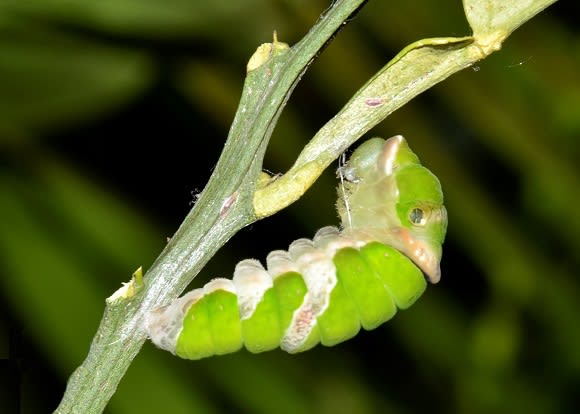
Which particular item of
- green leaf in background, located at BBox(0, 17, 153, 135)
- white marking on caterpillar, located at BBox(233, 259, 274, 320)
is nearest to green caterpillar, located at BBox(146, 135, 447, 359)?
white marking on caterpillar, located at BBox(233, 259, 274, 320)

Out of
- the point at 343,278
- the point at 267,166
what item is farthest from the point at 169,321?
the point at 267,166

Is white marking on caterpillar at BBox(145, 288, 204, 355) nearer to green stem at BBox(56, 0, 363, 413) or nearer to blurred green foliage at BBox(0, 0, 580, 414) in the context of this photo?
green stem at BBox(56, 0, 363, 413)

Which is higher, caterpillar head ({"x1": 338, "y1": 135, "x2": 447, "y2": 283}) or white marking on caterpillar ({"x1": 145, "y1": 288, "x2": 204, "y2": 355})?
caterpillar head ({"x1": 338, "y1": 135, "x2": 447, "y2": 283})

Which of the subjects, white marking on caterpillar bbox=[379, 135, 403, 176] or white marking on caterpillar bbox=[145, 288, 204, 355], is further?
white marking on caterpillar bbox=[379, 135, 403, 176]

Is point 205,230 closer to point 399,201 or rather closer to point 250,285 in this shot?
point 250,285

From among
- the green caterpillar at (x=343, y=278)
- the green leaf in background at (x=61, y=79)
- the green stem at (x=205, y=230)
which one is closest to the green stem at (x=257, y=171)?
the green stem at (x=205, y=230)

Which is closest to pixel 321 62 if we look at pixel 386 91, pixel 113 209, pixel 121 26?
pixel 121 26

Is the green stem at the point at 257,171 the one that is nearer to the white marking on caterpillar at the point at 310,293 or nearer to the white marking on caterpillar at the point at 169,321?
the white marking on caterpillar at the point at 169,321
